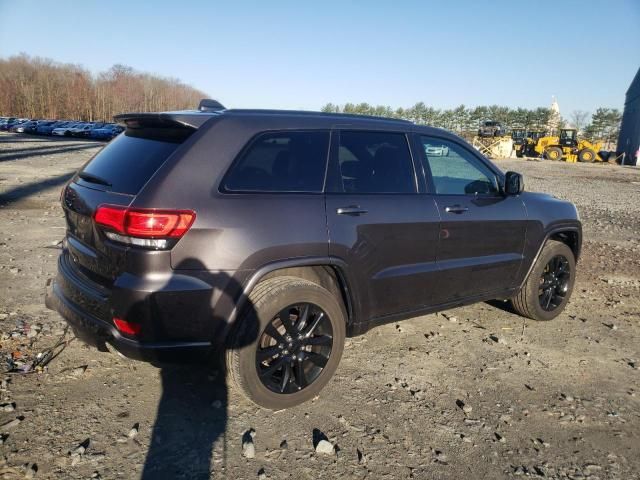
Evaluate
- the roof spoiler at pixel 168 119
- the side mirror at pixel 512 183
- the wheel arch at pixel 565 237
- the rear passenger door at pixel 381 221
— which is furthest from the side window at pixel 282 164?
the wheel arch at pixel 565 237

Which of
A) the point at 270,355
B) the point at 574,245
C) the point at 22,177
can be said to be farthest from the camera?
the point at 22,177

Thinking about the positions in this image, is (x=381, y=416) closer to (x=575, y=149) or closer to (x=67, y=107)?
(x=575, y=149)

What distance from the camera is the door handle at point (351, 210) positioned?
3092 mm

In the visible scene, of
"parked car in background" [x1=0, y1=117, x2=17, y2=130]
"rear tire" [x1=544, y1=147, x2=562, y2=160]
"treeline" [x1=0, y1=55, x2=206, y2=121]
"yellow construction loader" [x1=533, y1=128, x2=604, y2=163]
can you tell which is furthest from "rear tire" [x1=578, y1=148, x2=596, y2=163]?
"treeline" [x1=0, y1=55, x2=206, y2=121]

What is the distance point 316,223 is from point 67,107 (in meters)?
96.4

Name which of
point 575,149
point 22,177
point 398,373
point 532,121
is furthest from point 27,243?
point 532,121

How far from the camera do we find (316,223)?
2.97 meters

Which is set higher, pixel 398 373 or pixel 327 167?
pixel 327 167

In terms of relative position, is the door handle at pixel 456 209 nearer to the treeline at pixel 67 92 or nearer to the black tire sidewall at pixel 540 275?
the black tire sidewall at pixel 540 275

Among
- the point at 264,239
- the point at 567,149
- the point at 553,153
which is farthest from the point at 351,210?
the point at 567,149

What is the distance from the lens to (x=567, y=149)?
3838 cm

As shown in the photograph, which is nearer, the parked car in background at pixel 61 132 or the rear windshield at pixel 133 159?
the rear windshield at pixel 133 159

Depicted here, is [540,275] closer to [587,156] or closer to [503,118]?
[587,156]

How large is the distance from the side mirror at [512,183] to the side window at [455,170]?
0.10 m
